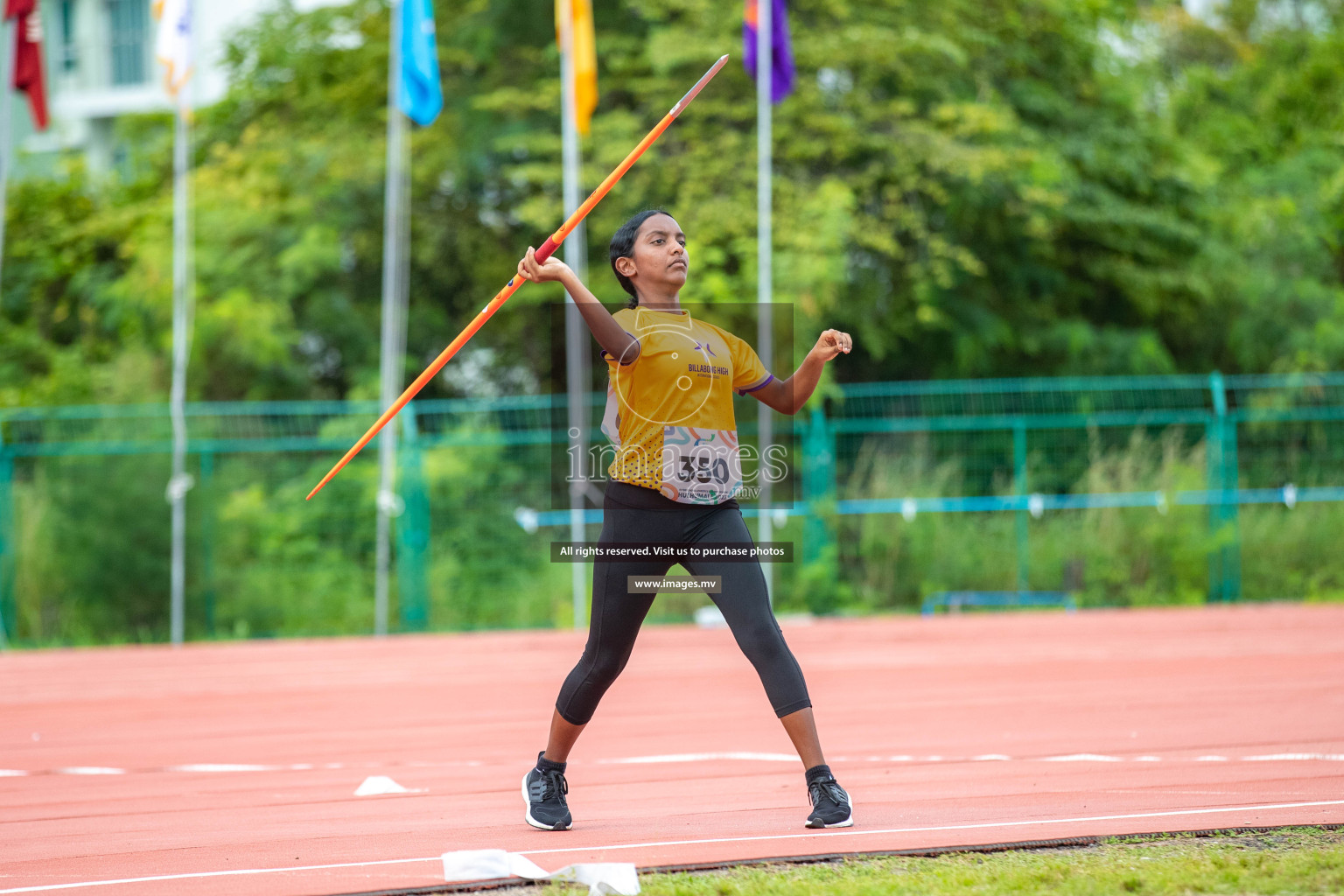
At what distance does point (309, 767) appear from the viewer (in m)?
6.71

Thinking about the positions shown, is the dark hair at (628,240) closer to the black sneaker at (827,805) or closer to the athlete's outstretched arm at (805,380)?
the athlete's outstretched arm at (805,380)

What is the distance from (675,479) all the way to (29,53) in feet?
39.3

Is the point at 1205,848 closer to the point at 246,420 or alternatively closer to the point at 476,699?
the point at 476,699

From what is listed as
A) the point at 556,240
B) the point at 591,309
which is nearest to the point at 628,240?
the point at 556,240

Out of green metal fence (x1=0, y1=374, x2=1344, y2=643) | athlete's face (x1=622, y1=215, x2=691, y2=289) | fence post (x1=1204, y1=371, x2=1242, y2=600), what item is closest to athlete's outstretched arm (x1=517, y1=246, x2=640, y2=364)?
athlete's face (x1=622, y1=215, x2=691, y2=289)

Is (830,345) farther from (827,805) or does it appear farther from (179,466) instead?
(179,466)

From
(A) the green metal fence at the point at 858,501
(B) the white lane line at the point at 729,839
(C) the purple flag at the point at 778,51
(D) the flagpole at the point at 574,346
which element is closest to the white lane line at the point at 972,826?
(B) the white lane line at the point at 729,839

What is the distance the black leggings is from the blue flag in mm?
10716

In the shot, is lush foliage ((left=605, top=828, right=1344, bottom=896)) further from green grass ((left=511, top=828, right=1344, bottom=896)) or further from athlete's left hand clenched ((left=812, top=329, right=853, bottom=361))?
athlete's left hand clenched ((left=812, top=329, right=853, bottom=361))

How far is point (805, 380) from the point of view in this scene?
15.7 feet

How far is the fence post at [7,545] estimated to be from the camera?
594 inches

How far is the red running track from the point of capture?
4.56 metres

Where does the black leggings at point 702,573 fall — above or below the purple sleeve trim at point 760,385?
below

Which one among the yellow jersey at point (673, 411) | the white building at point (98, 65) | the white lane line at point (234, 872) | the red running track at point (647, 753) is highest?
the white building at point (98, 65)
